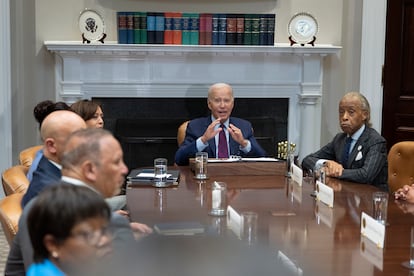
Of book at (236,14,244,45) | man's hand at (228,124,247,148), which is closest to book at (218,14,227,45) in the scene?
book at (236,14,244,45)

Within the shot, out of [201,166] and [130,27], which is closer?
[201,166]

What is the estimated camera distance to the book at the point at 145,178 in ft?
10.9

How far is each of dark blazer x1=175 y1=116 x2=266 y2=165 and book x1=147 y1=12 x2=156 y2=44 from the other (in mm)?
1470

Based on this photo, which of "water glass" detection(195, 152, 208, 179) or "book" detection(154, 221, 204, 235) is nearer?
"book" detection(154, 221, 204, 235)

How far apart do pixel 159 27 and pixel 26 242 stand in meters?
3.94

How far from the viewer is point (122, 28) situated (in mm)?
5520

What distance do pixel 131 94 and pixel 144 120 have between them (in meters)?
0.26

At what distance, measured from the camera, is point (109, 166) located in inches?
76.9

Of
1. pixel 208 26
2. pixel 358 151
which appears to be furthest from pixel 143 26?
pixel 358 151

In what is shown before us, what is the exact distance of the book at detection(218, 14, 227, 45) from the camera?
5566mm

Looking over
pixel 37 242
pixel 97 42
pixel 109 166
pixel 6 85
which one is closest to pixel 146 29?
pixel 97 42

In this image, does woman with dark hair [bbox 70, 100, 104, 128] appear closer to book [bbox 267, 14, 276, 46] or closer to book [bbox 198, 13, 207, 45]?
book [bbox 198, 13, 207, 45]

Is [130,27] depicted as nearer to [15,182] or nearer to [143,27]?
[143,27]

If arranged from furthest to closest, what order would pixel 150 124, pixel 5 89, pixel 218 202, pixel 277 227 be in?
pixel 150 124 → pixel 5 89 → pixel 218 202 → pixel 277 227
